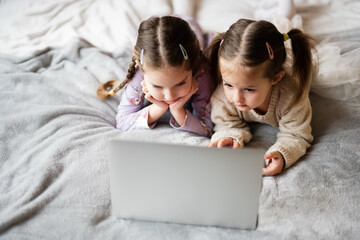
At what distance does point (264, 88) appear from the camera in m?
1.12

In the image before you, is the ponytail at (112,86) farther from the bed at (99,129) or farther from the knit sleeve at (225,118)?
the knit sleeve at (225,118)

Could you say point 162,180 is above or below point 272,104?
above

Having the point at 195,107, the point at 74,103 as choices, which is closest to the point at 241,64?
the point at 195,107

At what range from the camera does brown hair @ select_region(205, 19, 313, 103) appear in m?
1.05

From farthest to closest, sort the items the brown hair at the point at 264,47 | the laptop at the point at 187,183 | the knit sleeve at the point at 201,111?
1. the knit sleeve at the point at 201,111
2. the brown hair at the point at 264,47
3. the laptop at the point at 187,183

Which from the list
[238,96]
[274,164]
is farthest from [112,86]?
[274,164]

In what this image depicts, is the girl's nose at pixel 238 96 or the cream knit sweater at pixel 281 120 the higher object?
the girl's nose at pixel 238 96

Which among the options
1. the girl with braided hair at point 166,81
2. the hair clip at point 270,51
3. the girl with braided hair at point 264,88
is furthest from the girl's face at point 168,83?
the hair clip at point 270,51

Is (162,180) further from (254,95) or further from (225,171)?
(254,95)

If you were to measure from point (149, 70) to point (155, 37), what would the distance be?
90 millimetres

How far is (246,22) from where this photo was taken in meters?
1.09

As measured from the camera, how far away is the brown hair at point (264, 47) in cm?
105

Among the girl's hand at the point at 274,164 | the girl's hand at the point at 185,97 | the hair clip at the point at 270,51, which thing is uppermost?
the hair clip at the point at 270,51

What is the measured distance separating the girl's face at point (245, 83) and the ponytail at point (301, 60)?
0.08m
